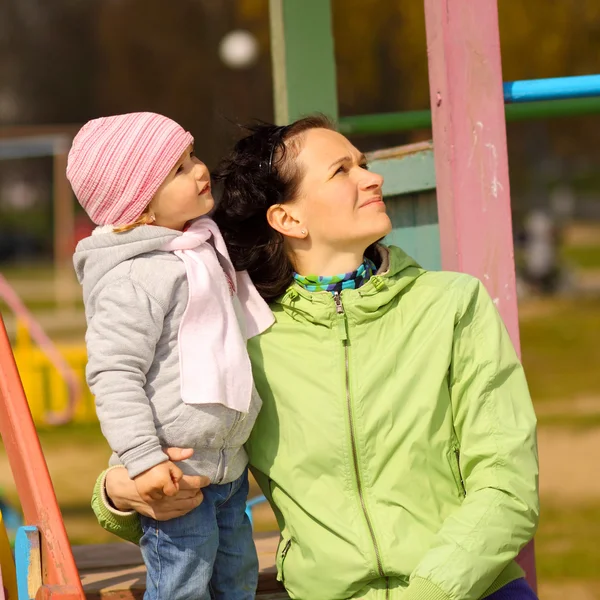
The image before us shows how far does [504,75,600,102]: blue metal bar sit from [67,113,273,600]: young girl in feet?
2.43

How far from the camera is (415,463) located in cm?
214

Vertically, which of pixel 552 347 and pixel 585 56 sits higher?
pixel 585 56

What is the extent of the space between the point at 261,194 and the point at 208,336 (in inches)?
17.1

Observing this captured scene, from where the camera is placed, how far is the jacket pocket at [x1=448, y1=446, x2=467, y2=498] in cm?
219

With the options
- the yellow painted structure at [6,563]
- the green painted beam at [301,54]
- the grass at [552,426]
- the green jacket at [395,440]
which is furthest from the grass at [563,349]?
the yellow painted structure at [6,563]

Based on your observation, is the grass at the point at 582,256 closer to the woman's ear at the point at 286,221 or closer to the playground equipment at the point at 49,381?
the playground equipment at the point at 49,381

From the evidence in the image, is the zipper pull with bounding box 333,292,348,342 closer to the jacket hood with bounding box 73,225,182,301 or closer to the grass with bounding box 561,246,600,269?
the jacket hood with bounding box 73,225,182,301

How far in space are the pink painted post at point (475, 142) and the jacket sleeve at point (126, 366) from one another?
2.43 ft

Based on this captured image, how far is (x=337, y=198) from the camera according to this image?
7.51 feet

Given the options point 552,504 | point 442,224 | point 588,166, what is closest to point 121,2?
point 588,166

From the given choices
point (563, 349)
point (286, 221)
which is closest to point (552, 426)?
point (563, 349)

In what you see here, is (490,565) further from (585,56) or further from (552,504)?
(585,56)

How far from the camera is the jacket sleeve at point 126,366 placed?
1.96 m

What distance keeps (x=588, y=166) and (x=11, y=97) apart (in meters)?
14.9
